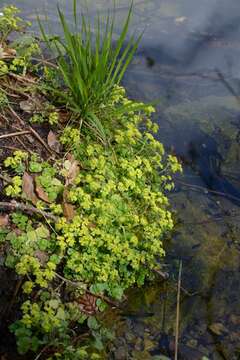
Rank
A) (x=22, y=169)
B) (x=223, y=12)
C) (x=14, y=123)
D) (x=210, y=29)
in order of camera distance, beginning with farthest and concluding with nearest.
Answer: (x=223, y=12) < (x=210, y=29) < (x=14, y=123) < (x=22, y=169)

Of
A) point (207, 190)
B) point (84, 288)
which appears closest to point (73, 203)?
point (84, 288)

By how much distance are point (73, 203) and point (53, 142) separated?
0.57m

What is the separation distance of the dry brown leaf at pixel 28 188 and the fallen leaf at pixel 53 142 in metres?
0.37

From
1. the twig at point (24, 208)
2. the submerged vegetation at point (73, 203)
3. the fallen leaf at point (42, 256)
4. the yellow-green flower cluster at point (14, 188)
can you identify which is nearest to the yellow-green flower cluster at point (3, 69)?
the submerged vegetation at point (73, 203)

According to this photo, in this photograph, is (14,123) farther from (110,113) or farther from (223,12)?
(223,12)

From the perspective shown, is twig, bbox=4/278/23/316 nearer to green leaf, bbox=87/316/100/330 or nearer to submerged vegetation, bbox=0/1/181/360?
submerged vegetation, bbox=0/1/181/360

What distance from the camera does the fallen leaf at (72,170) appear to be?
345 centimetres

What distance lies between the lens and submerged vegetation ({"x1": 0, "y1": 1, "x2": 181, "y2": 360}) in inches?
115

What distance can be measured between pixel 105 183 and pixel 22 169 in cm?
60

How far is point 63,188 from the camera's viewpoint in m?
3.33

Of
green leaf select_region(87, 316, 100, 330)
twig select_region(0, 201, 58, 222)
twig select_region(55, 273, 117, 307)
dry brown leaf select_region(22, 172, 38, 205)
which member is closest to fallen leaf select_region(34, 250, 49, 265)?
twig select_region(55, 273, 117, 307)

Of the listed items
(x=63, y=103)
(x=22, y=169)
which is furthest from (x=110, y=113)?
(x=22, y=169)

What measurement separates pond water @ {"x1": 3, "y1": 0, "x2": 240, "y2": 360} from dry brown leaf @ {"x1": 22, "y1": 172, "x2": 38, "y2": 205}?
3.22 feet

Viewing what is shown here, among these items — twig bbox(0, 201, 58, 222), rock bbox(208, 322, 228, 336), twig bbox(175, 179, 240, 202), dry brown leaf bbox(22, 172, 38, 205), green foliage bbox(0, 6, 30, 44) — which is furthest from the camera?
twig bbox(175, 179, 240, 202)
